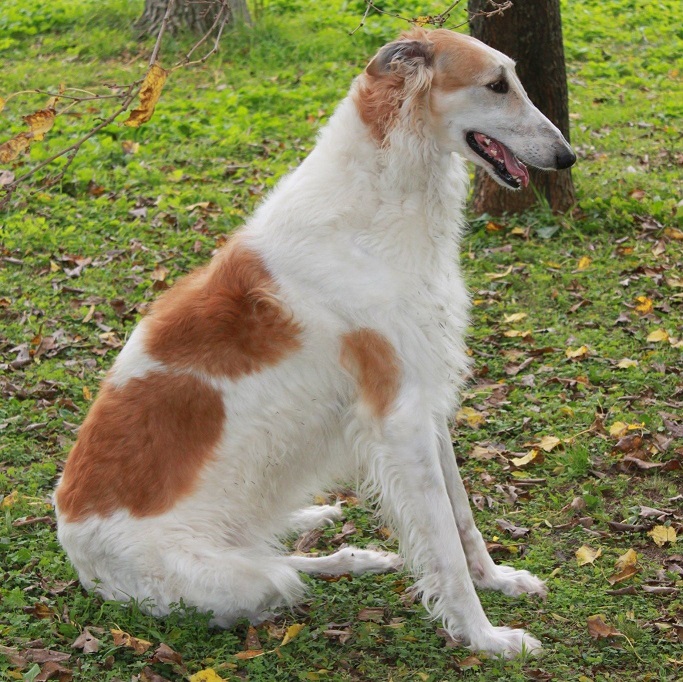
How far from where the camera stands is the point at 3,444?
502cm

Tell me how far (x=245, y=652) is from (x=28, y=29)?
10.5 meters

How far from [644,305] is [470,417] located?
1619 millimetres

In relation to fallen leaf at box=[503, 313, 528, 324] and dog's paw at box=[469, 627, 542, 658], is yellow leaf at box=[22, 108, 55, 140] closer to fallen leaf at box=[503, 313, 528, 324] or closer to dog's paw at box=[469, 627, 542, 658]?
dog's paw at box=[469, 627, 542, 658]

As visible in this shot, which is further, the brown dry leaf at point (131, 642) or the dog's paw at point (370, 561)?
the dog's paw at point (370, 561)

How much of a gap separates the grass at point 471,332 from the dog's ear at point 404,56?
1.44 m

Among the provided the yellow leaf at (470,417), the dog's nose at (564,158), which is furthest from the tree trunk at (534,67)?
the dog's nose at (564,158)

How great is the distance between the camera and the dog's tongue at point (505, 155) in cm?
375

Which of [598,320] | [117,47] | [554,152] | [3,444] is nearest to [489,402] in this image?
[598,320]

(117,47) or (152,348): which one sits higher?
(152,348)

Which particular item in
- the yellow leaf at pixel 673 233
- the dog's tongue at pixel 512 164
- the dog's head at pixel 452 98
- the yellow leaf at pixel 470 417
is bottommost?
the yellow leaf at pixel 470 417

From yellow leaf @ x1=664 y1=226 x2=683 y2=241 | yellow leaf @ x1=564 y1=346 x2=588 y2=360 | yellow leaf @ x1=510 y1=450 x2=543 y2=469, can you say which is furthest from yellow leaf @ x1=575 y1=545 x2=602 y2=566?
yellow leaf @ x1=664 y1=226 x2=683 y2=241

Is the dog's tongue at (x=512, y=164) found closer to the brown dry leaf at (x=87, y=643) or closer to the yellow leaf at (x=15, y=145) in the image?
the yellow leaf at (x=15, y=145)

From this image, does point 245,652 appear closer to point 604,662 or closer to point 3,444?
point 604,662

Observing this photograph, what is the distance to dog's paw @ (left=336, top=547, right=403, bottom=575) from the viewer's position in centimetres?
415
